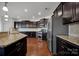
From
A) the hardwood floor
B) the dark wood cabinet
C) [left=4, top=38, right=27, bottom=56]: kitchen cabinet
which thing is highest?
the dark wood cabinet

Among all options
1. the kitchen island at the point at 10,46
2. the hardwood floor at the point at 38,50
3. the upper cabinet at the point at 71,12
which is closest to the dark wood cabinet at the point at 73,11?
the upper cabinet at the point at 71,12

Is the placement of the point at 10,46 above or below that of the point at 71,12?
below

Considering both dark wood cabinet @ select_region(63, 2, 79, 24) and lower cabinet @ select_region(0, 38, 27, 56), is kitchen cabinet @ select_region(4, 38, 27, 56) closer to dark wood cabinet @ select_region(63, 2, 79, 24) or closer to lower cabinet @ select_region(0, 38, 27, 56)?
lower cabinet @ select_region(0, 38, 27, 56)

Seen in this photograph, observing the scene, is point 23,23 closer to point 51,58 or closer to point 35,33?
point 35,33

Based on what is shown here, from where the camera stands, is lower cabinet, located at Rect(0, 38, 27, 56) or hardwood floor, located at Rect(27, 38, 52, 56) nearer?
lower cabinet, located at Rect(0, 38, 27, 56)

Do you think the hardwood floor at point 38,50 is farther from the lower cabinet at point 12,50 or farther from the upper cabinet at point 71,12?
the upper cabinet at point 71,12

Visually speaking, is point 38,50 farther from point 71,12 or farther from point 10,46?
point 10,46

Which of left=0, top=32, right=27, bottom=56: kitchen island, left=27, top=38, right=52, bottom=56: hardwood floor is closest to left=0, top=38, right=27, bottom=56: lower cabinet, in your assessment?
left=0, top=32, right=27, bottom=56: kitchen island

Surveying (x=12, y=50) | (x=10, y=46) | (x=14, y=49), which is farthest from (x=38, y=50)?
(x=10, y=46)

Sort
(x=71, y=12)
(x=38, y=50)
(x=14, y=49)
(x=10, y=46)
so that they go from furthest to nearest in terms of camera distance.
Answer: (x=38, y=50), (x=71, y=12), (x=14, y=49), (x=10, y=46)

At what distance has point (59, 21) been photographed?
4898 millimetres

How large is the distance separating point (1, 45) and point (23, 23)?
1283 centimetres

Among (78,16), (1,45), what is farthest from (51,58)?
(78,16)

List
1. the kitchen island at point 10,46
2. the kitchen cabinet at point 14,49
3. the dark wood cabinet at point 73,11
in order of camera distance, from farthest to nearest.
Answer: the dark wood cabinet at point 73,11
the kitchen cabinet at point 14,49
the kitchen island at point 10,46
